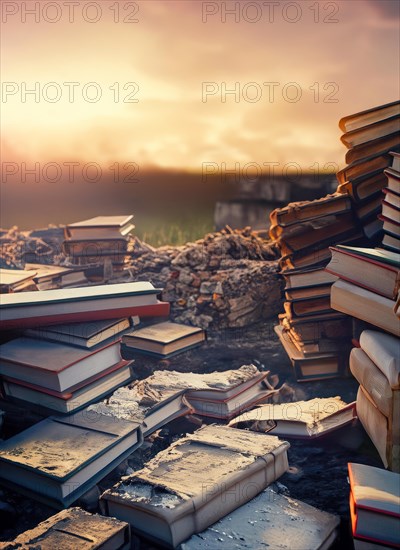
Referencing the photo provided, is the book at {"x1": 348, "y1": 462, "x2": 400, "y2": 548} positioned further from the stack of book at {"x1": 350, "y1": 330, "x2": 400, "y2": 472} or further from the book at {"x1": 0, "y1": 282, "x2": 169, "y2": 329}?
the book at {"x1": 0, "y1": 282, "x2": 169, "y2": 329}

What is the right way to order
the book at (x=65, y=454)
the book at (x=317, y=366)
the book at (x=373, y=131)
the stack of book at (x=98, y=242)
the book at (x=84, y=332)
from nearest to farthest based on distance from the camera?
1. the book at (x=65, y=454)
2. the book at (x=84, y=332)
3. the book at (x=317, y=366)
4. the book at (x=373, y=131)
5. the stack of book at (x=98, y=242)

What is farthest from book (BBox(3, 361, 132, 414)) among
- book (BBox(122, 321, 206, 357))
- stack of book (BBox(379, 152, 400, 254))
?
stack of book (BBox(379, 152, 400, 254))

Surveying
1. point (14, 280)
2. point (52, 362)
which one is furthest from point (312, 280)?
point (14, 280)

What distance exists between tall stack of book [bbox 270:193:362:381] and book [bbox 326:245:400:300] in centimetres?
67

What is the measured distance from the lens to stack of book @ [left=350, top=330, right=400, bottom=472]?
2242mm

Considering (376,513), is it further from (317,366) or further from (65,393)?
(317,366)

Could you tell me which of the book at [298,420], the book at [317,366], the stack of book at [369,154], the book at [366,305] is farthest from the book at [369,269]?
the stack of book at [369,154]

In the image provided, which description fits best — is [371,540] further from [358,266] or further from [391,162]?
[391,162]

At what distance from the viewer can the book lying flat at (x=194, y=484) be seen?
1.88 metres

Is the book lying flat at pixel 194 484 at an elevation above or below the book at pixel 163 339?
below

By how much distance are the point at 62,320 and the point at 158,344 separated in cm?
89

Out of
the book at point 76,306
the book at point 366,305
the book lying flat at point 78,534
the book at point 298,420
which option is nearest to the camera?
the book lying flat at point 78,534

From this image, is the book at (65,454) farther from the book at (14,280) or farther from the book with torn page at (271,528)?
the book at (14,280)

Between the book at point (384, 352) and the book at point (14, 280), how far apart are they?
2.64m
